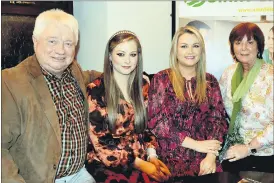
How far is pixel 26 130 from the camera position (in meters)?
1.90

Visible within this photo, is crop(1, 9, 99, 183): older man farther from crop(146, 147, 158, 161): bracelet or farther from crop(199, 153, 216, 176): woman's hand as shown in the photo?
crop(199, 153, 216, 176): woman's hand

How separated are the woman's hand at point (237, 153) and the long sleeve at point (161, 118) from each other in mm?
397

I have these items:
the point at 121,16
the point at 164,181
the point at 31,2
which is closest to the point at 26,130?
the point at 164,181

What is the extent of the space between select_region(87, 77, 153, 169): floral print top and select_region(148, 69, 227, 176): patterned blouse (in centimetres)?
17

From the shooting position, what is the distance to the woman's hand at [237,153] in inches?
103

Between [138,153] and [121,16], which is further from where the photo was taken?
[121,16]

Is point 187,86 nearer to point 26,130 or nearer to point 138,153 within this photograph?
point 138,153

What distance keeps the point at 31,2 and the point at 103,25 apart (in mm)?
536

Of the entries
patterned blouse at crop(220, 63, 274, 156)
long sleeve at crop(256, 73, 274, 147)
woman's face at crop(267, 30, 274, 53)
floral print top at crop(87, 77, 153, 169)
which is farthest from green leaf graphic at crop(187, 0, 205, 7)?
floral print top at crop(87, 77, 153, 169)

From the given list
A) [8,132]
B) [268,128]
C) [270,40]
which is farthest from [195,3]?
[8,132]

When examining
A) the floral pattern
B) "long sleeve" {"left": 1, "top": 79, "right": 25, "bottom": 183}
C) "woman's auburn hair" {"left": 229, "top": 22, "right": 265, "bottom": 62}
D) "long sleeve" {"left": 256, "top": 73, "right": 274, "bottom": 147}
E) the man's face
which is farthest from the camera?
"woman's auburn hair" {"left": 229, "top": 22, "right": 265, "bottom": 62}

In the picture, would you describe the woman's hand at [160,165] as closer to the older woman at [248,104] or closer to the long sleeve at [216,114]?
the long sleeve at [216,114]

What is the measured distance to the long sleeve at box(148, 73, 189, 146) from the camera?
245 centimetres

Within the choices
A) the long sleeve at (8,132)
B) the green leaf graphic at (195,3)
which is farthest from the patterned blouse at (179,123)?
the long sleeve at (8,132)
